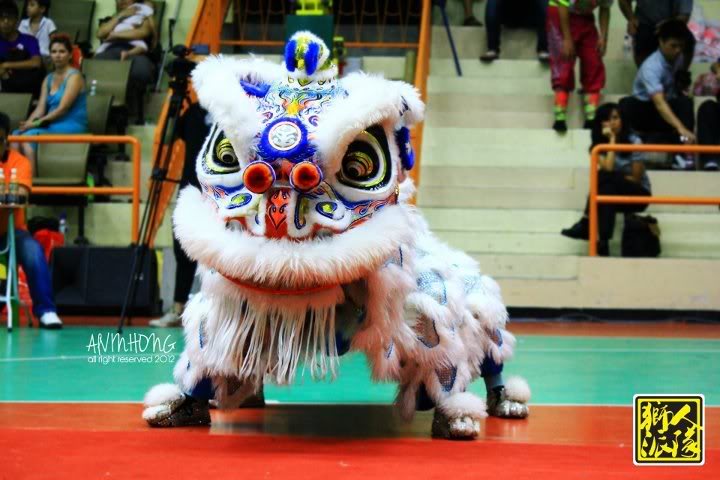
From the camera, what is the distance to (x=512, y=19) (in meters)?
14.6

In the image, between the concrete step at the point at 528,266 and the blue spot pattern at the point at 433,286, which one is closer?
the blue spot pattern at the point at 433,286

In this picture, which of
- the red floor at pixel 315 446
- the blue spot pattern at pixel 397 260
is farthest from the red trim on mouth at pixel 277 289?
the red floor at pixel 315 446

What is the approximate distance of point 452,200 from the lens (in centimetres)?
1295

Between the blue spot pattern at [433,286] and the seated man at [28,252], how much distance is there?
5.49 metres

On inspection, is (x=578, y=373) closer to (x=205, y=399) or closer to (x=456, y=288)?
(x=456, y=288)

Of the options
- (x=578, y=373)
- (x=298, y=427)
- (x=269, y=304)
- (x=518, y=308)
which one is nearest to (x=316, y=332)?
(x=269, y=304)

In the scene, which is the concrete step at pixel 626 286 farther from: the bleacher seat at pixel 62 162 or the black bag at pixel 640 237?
the bleacher seat at pixel 62 162

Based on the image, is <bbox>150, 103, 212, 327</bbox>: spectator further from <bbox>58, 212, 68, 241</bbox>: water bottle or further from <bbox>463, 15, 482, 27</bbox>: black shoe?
<bbox>463, 15, 482, 27</bbox>: black shoe

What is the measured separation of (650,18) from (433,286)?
9.38 meters

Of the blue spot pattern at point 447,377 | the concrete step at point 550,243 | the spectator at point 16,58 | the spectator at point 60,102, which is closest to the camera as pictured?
the blue spot pattern at point 447,377

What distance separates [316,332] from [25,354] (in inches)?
155

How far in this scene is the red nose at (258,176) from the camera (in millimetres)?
4336

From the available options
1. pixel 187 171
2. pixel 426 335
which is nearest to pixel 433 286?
pixel 426 335

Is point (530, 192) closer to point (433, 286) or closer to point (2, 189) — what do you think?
point (2, 189)
